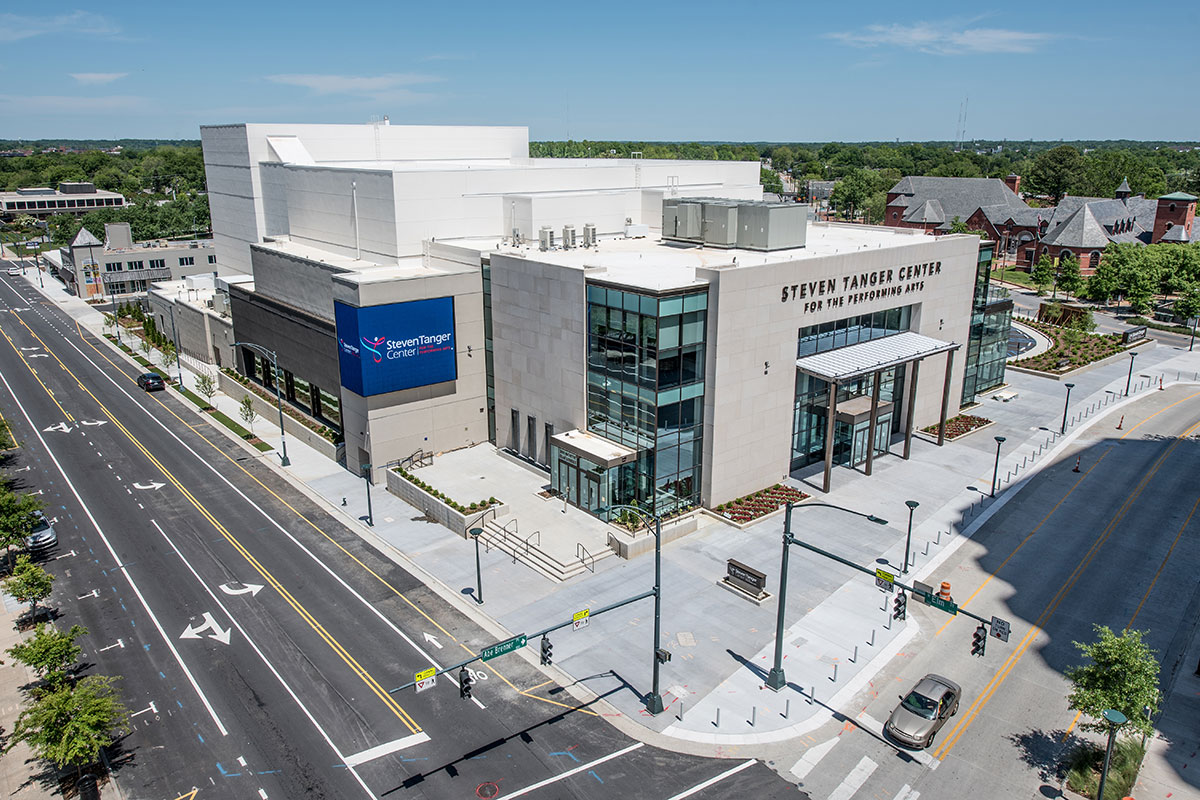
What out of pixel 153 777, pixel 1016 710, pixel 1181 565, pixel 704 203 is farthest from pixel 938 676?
pixel 704 203

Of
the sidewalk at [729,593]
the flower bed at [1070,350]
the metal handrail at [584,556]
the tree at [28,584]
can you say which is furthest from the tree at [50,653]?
the flower bed at [1070,350]

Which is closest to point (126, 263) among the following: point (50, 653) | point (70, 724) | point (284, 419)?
point (284, 419)

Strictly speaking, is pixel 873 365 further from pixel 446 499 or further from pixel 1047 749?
pixel 446 499

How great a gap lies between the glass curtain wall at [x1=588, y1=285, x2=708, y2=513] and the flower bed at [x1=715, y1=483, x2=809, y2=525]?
2.26 meters

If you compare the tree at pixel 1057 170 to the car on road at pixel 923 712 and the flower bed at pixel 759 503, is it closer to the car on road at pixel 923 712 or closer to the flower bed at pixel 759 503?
the flower bed at pixel 759 503

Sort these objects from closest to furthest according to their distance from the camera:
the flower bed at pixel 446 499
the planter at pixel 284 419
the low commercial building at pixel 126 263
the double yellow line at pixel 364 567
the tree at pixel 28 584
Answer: the double yellow line at pixel 364 567
the tree at pixel 28 584
the flower bed at pixel 446 499
the planter at pixel 284 419
the low commercial building at pixel 126 263

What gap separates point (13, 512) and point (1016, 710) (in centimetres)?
4639

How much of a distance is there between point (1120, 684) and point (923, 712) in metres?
6.29

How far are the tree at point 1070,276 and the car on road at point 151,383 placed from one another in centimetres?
11282

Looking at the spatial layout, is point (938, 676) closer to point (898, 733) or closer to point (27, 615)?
point (898, 733)

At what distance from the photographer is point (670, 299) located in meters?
41.7

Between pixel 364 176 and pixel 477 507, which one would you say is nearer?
pixel 477 507

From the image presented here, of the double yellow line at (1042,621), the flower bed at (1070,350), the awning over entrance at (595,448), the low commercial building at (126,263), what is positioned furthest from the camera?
the low commercial building at (126,263)

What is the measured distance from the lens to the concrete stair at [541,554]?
1574 inches
